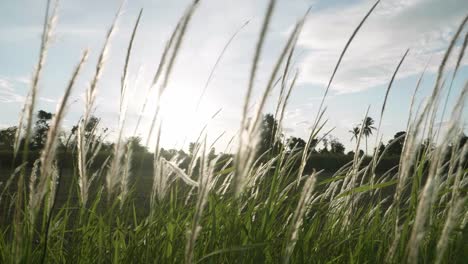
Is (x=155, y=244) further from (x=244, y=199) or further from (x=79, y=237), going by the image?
(x=244, y=199)

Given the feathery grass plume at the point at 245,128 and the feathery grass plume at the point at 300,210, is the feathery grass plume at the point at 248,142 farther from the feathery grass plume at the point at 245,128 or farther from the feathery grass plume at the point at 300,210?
the feathery grass plume at the point at 300,210

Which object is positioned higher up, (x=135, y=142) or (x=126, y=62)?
(x=126, y=62)

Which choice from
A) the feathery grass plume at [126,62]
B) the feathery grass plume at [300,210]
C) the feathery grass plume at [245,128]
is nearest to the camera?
the feathery grass plume at [245,128]

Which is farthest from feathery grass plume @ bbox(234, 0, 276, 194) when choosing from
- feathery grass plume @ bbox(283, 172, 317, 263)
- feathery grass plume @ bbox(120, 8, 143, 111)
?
feathery grass plume @ bbox(120, 8, 143, 111)

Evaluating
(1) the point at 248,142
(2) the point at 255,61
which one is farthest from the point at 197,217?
(2) the point at 255,61

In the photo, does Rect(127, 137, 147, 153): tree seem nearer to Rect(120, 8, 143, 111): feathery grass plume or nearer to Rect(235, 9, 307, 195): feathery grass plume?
Rect(120, 8, 143, 111): feathery grass plume

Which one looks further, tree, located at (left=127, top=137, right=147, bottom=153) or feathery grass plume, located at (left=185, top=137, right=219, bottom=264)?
tree, located at (left=127, top=137, right=147, bottom=153)

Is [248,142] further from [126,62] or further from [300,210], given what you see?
[126,62]

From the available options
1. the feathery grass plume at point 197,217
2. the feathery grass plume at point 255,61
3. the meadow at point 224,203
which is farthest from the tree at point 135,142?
the feathery grass plume at point 255,61

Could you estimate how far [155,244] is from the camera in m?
1.82

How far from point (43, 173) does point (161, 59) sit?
0.62 meters

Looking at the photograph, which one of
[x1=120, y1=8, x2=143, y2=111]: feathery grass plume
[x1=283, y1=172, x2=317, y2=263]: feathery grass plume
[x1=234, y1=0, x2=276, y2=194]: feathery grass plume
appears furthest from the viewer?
[x1=120, y1=8, x2=143, y2=111]: feathery grass plume

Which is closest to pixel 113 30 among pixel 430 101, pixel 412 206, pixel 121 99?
pixel 121 99

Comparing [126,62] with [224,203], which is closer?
[126,62]
